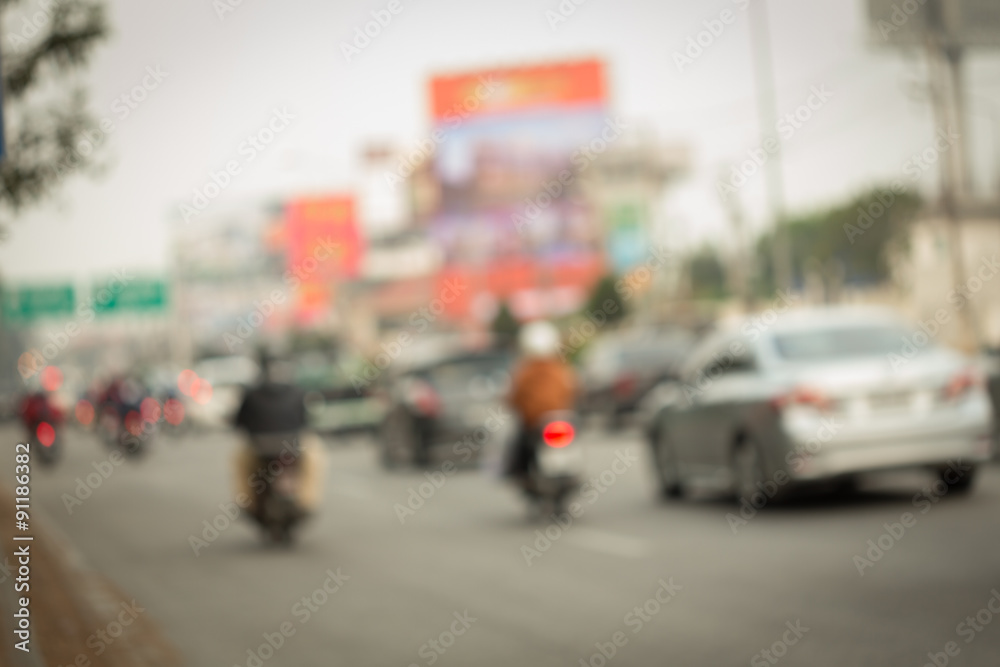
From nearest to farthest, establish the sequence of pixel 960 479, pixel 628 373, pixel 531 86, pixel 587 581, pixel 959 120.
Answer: pixel 587 581, pixel 960 479, pixel 628 373, pixel 959 120, pixel 531 86

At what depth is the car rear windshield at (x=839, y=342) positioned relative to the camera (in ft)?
45.6

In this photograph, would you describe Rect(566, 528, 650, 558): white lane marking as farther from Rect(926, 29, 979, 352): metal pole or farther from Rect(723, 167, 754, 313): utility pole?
Rect(723, 167, 754, 313): utility pole

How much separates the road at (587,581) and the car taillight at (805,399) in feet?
2.99

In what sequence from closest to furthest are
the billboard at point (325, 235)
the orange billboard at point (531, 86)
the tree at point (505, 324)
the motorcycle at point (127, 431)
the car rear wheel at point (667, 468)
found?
the car rear wheel at point (667, 468), the motorcycle at point (127, 431), the tree at point (505, 324), the orange billboard at point (531, 86), the billboard at point (325, 235)

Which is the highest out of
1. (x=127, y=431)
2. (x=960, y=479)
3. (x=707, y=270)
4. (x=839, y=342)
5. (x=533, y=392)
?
(x=839, y=342)

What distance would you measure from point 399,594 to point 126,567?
3.79 meters

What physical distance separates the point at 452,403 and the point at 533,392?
333 inches

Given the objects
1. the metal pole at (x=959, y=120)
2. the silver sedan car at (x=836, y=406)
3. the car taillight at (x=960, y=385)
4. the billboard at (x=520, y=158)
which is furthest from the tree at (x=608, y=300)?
the car taillight at (x=960, y=385)

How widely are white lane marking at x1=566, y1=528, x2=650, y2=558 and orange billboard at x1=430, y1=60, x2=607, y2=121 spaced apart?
68.2m

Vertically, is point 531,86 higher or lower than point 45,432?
higher

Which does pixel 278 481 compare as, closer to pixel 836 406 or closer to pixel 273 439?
pixel 273 439

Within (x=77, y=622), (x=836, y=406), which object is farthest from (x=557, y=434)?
(x=77, y=622)

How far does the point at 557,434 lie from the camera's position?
14930 mm

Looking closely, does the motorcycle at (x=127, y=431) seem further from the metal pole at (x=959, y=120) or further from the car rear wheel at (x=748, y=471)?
the car rear wheel at (x=748, y=471)
